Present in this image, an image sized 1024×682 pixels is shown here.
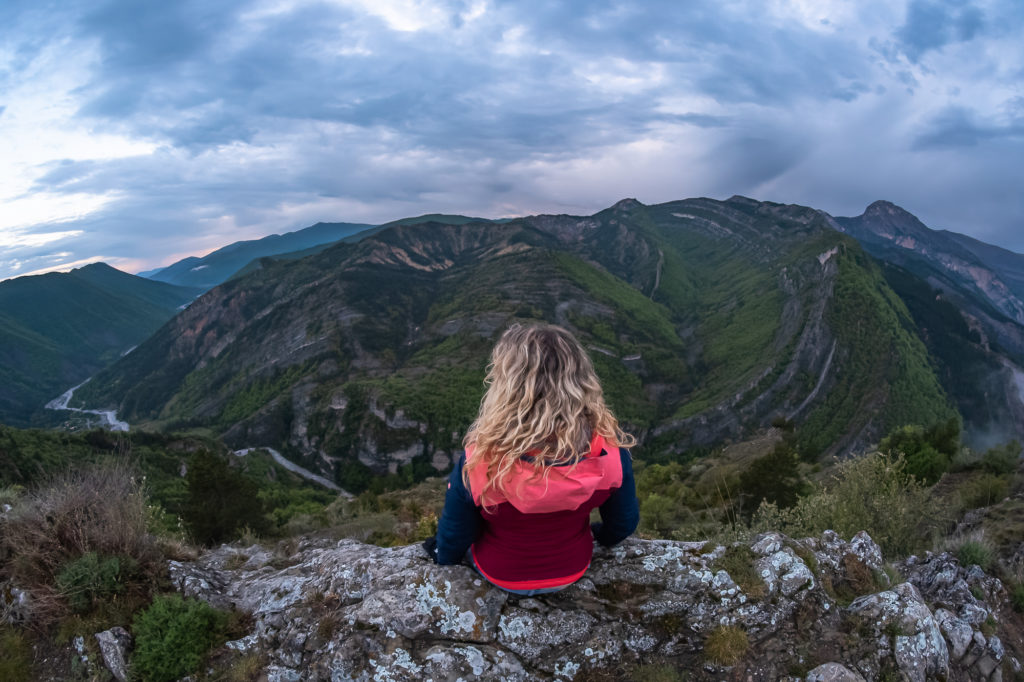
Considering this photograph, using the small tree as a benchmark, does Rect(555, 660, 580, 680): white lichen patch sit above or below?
above

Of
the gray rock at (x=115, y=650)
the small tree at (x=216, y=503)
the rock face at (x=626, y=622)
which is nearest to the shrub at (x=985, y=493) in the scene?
the rock face at (x=626, y=622)

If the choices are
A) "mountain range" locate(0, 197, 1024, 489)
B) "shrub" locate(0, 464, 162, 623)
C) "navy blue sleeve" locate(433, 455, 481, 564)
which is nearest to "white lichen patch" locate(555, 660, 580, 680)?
"navy blue sleeve" locate(433, 455, 481, 564)

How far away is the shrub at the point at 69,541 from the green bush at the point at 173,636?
2.66ft

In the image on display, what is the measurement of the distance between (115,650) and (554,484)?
5237 mm

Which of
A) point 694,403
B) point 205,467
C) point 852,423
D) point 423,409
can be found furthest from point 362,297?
point 205,467

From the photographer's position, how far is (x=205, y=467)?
21.2 m

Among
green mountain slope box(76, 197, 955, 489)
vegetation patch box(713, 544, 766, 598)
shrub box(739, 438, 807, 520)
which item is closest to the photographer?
vegetation patch box(713, 544, 766, 598)

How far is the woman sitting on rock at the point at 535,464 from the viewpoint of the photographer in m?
3.75

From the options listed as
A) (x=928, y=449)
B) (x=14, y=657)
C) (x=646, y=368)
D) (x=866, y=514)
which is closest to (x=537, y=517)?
(x=14, y=657)

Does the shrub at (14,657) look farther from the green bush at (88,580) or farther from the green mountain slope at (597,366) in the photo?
the green mountain slope at (597,366)

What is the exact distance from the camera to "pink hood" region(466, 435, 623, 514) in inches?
148

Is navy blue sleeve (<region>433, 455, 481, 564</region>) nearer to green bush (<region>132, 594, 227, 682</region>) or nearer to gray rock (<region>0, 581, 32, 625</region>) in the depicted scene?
green bush (<region>132, 594, 227, 682</region>)

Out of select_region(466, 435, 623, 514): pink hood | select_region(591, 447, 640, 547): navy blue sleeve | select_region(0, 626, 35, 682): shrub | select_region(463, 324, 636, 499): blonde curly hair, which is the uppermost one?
select_region(463, 324, 636, 499): blonde curly hair

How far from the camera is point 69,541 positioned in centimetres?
610
